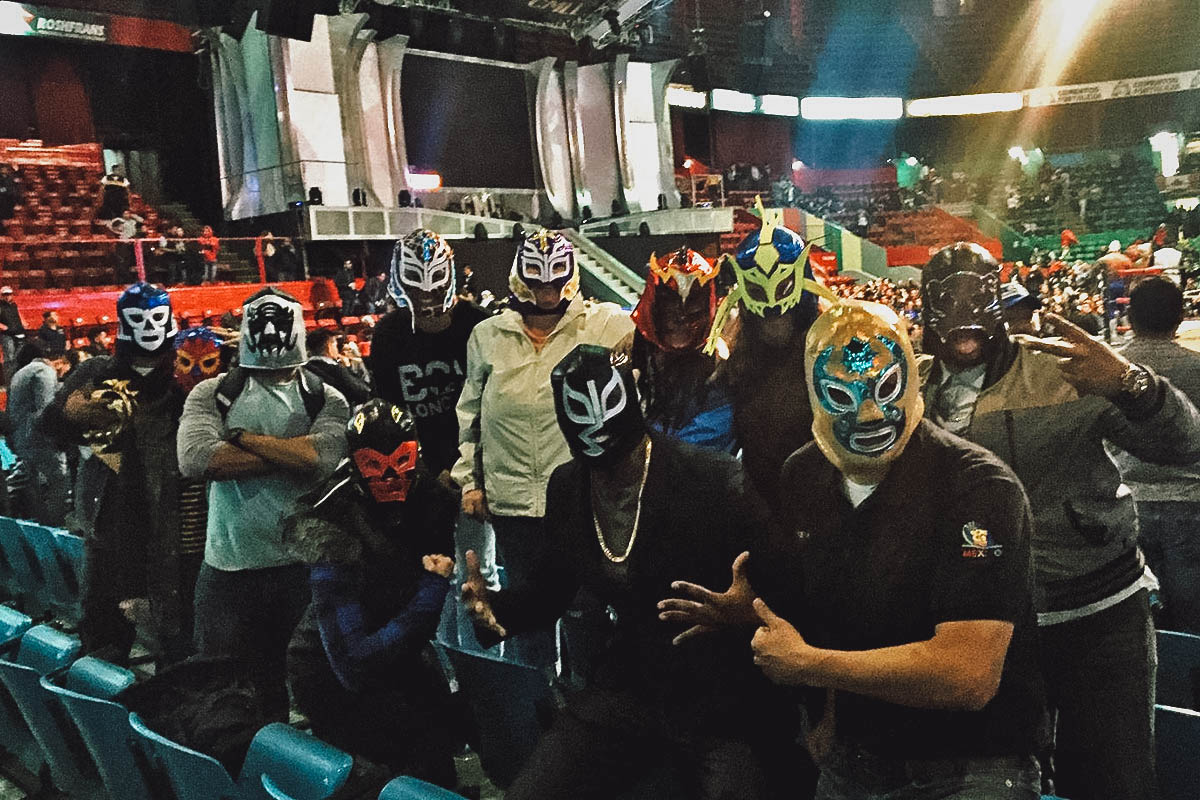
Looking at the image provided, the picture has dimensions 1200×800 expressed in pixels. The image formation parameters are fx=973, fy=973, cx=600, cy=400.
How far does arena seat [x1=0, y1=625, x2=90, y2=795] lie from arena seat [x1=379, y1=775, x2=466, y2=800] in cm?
151

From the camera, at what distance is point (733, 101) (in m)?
27.8

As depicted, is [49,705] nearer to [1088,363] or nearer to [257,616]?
[257,616]

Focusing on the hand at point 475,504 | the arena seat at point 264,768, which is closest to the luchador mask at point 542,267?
the hand at point 475,504

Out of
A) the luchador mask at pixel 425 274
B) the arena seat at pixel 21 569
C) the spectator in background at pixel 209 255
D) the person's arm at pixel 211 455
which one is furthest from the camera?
the spectator in background at pixel 209 255

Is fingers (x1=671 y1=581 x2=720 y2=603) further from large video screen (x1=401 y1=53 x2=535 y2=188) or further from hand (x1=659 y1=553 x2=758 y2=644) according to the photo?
large video screen (x1=401 y1=53 x2=535 y2=188)

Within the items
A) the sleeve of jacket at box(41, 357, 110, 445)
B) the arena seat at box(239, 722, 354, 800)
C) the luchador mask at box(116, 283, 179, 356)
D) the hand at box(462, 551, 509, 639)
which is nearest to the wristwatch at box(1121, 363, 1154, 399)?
the hand at box(462, 551, 509, 639)

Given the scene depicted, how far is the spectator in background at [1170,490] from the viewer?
324 centimetres

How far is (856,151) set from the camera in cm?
3212

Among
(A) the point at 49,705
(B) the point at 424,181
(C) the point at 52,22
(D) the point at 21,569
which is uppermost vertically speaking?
(C) the point at 52,22

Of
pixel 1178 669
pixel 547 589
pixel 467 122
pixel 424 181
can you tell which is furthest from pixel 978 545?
pixel 467 122

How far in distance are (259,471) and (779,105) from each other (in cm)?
2852

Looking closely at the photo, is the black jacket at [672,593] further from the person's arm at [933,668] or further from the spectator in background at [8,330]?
the spectator in background at [8,330]

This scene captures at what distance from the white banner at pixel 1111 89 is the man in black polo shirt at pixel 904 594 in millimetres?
33284

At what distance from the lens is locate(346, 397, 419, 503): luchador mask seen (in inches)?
99.1
